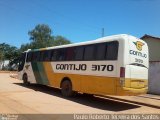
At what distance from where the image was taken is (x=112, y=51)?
11945 mm

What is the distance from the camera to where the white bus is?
1149cm

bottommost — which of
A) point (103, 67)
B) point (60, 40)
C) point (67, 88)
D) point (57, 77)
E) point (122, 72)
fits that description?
point (67, 88)

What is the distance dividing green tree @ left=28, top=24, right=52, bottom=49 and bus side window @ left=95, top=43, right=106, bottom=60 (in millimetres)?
65685

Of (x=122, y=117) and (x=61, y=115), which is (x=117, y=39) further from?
(x=61, y=115)

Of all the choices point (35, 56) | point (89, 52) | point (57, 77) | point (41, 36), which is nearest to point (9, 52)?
point (41, 36)

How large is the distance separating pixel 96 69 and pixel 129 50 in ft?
Answer: 6.53

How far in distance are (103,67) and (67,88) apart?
353 centimetres

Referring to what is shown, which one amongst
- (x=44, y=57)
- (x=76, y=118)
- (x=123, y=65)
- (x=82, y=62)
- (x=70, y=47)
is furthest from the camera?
(x=44, y=57)

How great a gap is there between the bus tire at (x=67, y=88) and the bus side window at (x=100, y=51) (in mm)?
2948

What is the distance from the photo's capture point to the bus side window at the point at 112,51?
1174cm

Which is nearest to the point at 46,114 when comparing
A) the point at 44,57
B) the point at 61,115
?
the point at 61,115

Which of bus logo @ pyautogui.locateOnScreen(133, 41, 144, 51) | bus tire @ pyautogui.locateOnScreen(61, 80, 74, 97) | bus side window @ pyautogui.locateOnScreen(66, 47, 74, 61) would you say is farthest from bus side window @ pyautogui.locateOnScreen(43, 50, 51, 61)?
bus logo @ pyautogui.locateOnScreen(133, 41, 144, 51)

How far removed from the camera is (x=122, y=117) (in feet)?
32.1

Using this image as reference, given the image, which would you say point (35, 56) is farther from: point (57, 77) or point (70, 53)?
point (70, 53)
